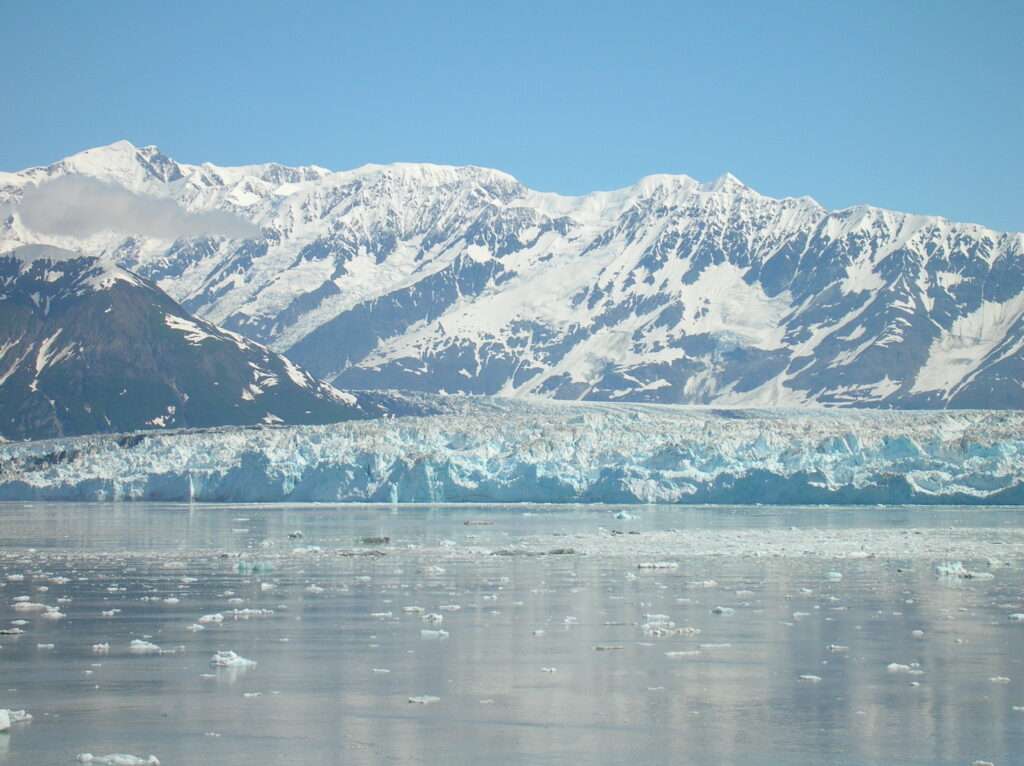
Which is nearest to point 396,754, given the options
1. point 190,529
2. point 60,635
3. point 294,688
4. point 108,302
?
point 294,688

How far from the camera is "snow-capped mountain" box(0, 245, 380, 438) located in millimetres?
180750

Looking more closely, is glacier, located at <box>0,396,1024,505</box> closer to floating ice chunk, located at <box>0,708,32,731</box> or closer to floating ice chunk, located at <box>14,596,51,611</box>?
floating ice chunk, located at <box>14,596,51,611</box>

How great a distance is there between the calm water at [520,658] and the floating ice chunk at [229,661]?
0.77 feet

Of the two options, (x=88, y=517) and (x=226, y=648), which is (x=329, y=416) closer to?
(x=88, y=517)

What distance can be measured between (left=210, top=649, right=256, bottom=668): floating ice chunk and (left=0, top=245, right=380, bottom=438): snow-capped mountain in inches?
6211

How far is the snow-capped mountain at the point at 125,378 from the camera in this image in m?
181

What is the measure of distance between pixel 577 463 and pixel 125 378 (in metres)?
123

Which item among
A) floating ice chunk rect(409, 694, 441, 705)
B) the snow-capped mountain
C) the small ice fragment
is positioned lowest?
floating ice chunk rect(409, 694, 441, 705)

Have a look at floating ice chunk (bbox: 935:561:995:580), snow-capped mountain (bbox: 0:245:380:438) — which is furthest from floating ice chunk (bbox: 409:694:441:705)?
snow-capped mountain (bbox: 0:245:380:438)

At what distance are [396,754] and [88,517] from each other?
5738 centimetres

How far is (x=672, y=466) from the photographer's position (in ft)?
250

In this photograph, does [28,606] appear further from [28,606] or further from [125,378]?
[125,378]

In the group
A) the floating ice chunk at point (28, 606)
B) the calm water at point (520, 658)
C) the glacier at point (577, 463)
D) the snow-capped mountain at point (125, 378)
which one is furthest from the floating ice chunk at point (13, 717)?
the snow-capped mountain at point (125, 378)

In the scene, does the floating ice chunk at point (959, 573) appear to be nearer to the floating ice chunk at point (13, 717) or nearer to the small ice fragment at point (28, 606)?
the small ice fragment at point (28, 606)
